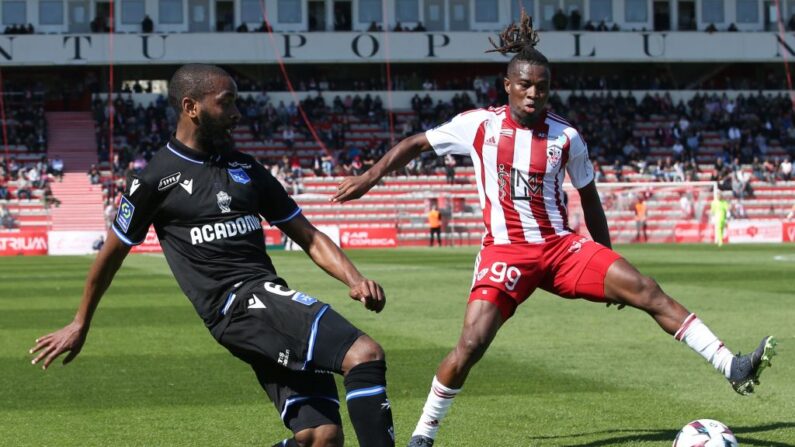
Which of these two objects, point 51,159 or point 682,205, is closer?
point 682,205

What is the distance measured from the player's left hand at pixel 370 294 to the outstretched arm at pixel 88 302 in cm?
119

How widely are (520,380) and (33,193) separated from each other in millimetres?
42728

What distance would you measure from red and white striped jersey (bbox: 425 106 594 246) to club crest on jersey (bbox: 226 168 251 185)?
2.34 meters

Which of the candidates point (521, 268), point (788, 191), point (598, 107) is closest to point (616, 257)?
point (521, 268)

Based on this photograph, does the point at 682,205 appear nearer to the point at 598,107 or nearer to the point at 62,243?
the point at 598,107

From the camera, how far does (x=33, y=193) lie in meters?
49.9

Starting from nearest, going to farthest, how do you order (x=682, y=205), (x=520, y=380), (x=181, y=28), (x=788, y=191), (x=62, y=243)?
(x=520, y=380) → (x=62, y=243) → (x=682, y=205) → (x=788, y=191) → (x=181, y=28)

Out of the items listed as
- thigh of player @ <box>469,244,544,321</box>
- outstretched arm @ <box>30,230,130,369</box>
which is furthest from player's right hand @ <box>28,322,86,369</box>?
thigh of player @ <box>469,244,544,321</box>

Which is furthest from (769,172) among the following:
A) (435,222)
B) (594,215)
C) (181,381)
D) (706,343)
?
(706,343)

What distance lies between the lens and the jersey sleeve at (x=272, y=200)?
226 inches

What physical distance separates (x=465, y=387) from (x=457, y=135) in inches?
116

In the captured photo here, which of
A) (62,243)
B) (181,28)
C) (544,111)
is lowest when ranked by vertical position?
(62,243)

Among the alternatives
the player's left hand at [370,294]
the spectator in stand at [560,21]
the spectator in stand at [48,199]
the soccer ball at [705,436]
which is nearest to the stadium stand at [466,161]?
the spectator in stand at [48,199]

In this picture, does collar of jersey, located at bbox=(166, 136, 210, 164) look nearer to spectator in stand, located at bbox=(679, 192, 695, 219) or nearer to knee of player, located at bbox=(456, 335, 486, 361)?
knee of player, located at bbox=(456, 335, 486, 361)
